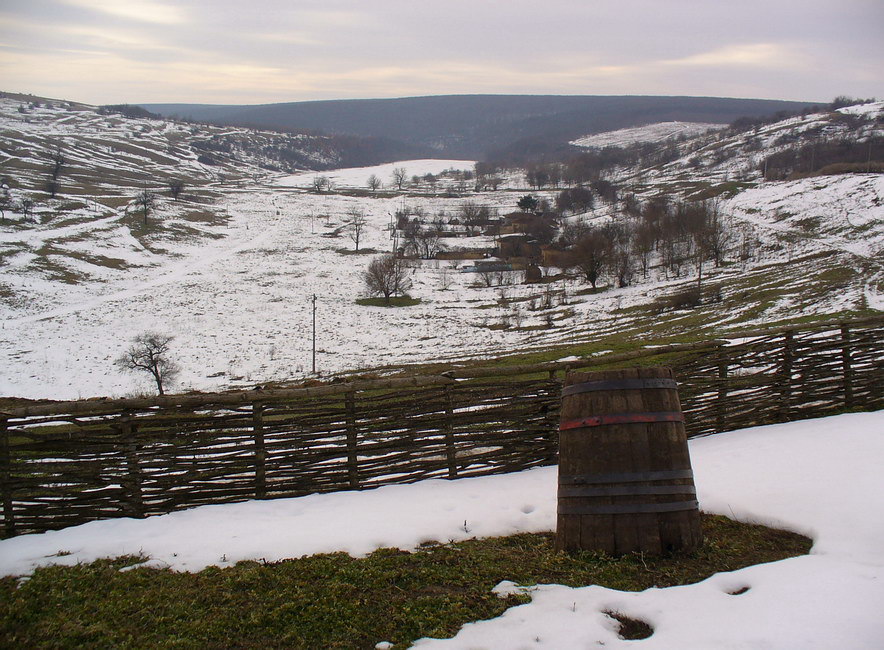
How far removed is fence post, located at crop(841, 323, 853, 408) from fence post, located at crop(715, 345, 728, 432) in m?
2.06

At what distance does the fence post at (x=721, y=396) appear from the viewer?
879cm

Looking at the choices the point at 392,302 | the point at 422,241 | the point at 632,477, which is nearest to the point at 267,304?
the point at 392,302

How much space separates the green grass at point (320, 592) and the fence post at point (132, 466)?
1255 mm

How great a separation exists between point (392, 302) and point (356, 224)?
2022 inches

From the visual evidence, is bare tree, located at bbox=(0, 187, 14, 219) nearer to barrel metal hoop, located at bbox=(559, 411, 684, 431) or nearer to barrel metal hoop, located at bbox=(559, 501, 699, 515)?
barrel metal hoop, located at bbox=(559, 411, 684, 431)

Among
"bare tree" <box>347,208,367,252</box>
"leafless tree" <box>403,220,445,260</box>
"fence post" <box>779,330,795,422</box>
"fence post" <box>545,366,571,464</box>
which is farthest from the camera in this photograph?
"bare tree" <box>347,208,367,252</box>

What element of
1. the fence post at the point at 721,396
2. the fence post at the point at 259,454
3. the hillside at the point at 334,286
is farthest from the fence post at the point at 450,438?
the hillside at the point at 334,286

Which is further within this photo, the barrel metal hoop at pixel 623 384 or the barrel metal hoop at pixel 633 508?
the barrel metal hoop at pixel 623 384

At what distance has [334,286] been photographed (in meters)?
74.2

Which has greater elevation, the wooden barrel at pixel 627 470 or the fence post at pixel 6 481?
the wooden barrel at pixel 627 470

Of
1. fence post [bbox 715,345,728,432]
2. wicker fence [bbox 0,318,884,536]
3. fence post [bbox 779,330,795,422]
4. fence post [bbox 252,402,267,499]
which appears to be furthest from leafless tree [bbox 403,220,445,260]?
fence post [bbox 252,402,267,499]

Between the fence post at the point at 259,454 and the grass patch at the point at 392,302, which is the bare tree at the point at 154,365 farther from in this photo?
the fence post at the point at 259,454

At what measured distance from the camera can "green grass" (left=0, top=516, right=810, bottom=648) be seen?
3.89 metres

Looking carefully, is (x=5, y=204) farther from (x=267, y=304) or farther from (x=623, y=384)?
(x=623, y=384)
